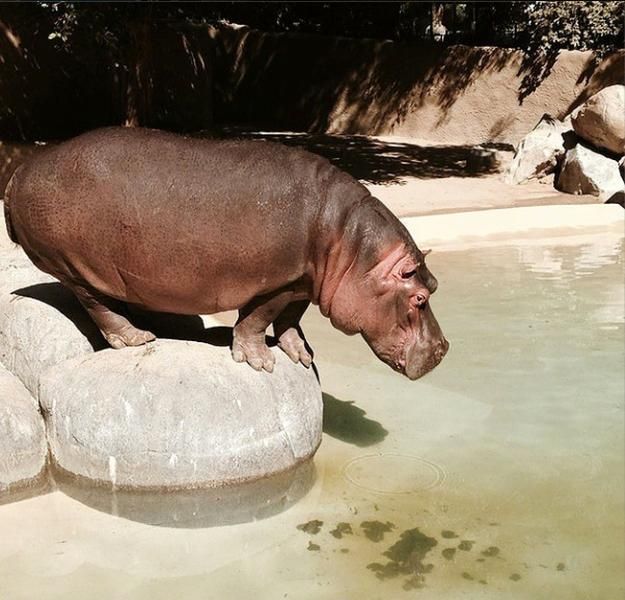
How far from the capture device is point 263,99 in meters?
18.8

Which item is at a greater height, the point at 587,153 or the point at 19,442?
the point at 19,442

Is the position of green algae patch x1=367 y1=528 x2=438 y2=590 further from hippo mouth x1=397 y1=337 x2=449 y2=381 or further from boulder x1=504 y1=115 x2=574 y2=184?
boulder x1=504 y1=115 x2=574 y2=184

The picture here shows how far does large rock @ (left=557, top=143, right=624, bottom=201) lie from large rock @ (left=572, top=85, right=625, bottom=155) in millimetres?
178

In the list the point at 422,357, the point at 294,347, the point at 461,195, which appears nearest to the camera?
the point at 422,357

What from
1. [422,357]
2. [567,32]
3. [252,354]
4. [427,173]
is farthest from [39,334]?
[567,32]

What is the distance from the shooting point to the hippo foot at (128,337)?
5031 millimetres

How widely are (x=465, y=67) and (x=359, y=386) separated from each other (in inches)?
438

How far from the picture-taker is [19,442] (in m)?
4.81

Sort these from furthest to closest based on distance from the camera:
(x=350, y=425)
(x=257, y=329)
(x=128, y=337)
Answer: (x=350, y=425) → (x=128, y=337) → (x=257, y=329)

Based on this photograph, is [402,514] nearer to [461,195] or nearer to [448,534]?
[448,534]

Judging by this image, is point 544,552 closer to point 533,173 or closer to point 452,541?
point 452,541

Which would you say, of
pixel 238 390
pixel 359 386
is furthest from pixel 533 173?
pixel 238 390

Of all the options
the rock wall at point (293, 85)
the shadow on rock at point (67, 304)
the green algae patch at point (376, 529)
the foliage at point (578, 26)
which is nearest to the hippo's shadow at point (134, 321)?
the shadow on rock at point (67, 304)

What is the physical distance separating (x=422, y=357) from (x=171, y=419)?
4.12 feet
